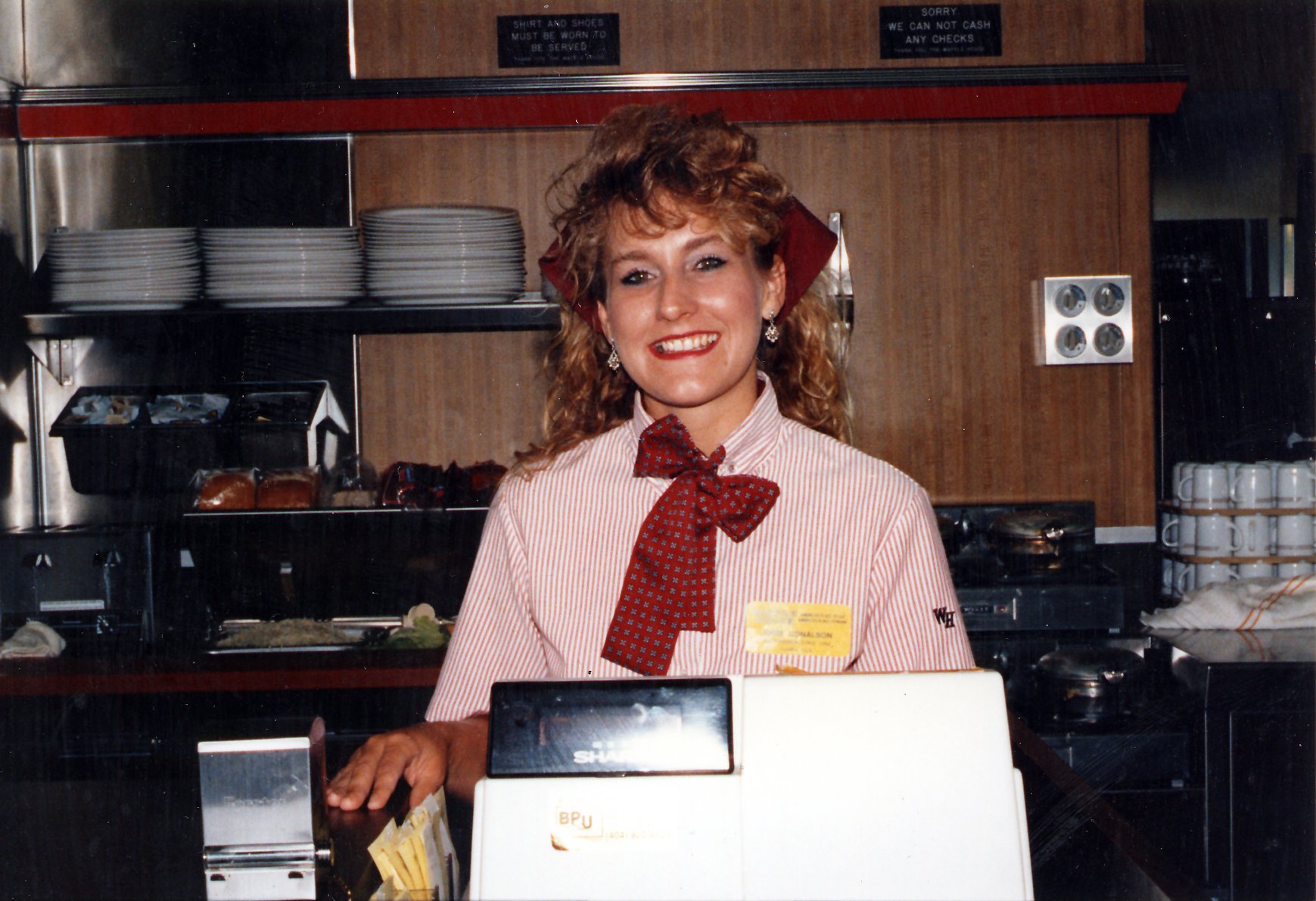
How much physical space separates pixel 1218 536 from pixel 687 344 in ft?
6.68

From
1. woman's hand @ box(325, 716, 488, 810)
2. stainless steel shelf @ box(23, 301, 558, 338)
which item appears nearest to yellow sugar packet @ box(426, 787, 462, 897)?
woman's hand @ box(325, 716, 488, 810)

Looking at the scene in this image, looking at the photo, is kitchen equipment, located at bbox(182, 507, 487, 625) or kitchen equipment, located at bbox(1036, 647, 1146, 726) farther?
kitchen equipment, located at bbox(182, 507, 487, 625)

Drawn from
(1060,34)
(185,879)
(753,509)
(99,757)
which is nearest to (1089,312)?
(1060,34)

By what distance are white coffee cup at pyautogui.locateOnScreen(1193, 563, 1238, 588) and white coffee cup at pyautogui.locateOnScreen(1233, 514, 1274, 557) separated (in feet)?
0.16

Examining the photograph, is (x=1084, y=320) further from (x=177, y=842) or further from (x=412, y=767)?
(x=177, y=842)

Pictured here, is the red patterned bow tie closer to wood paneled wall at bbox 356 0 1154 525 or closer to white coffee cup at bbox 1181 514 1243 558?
wood paneled wall at bbox 356 0 1154 525

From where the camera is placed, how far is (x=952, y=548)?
116 inches

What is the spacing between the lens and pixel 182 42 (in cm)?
312

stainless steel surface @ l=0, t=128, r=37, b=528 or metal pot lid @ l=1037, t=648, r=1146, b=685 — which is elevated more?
stainless steel surface @ l=0, t=128, r=37, b=528

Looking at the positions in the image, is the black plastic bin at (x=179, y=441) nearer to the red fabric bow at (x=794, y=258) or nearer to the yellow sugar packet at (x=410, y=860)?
the red fabric bow at (x=794, y=258)

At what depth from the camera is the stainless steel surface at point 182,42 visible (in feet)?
10.1

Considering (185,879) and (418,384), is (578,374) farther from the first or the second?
(418,384)

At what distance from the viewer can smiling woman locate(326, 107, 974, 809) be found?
1428 mm

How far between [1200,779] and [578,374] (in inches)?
61.4
